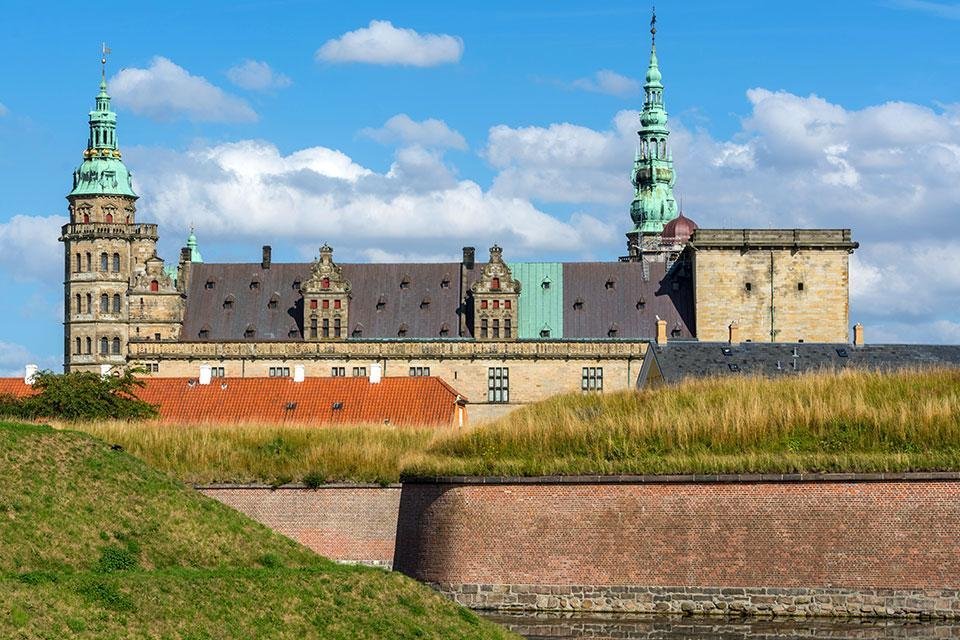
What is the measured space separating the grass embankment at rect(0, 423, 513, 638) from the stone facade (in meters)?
50.0

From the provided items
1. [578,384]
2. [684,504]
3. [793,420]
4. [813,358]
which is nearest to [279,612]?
[684,504]

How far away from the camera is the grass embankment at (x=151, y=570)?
27.4 metres

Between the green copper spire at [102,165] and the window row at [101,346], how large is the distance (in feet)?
22.2

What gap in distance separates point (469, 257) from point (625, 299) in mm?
7172

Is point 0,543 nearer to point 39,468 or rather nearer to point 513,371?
point 39,468

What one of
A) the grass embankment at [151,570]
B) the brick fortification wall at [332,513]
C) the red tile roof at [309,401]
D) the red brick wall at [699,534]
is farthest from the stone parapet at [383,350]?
the grass embankment at [151,570]

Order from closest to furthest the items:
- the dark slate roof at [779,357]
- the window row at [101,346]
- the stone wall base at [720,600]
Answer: the stone wall base at [720,600]
the dark slate roof at [779,357]
the window row at [101,346]

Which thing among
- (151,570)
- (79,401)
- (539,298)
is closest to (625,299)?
(539,298)

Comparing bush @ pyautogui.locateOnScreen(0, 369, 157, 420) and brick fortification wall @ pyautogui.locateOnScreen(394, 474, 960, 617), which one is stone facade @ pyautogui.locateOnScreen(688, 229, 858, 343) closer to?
bush @ pyautogui.locateOnScreen(0, 369, 157, 420)

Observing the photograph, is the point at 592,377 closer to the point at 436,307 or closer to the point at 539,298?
the point at 539,298

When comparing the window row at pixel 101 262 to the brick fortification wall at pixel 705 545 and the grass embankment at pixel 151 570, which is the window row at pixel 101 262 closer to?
the brick fortification wall at pixel 705 545

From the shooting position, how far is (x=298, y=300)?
87312 millimetres

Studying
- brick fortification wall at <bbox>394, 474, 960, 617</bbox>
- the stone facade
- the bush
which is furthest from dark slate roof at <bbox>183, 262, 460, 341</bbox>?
brick fortification wall at <bbox>394, 474, 960, 617</bbox>

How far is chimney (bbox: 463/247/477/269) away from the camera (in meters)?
88.3
